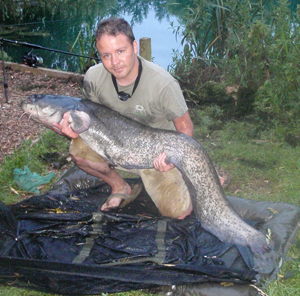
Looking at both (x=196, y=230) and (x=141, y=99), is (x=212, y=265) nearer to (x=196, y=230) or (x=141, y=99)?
(x=196, y=230)

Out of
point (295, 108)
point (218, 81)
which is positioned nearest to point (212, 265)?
point (295, 108)

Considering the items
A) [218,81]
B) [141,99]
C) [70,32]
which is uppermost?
[141,99]

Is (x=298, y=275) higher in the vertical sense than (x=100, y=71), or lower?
lower

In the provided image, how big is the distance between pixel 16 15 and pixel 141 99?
9.55 metres

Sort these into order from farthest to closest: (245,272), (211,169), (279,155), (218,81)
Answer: (218,81) < (279,155) < (211,169) < (245,272)

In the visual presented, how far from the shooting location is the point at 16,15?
11.0 m

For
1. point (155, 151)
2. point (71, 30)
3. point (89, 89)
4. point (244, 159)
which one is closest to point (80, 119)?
point (89, 89)

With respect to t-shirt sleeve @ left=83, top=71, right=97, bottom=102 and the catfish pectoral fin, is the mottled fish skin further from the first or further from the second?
t-shirt sleeve @ left=83, top=71, right=97, bottom=102

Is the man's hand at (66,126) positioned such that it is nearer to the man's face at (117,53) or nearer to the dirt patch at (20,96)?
the man's face at (117,53)

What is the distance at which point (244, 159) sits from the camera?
4.10 m

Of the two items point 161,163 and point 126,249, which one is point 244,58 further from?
point 126,249

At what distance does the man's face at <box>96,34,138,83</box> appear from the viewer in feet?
8.77

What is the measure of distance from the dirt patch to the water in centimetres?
249

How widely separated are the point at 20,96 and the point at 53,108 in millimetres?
3042
